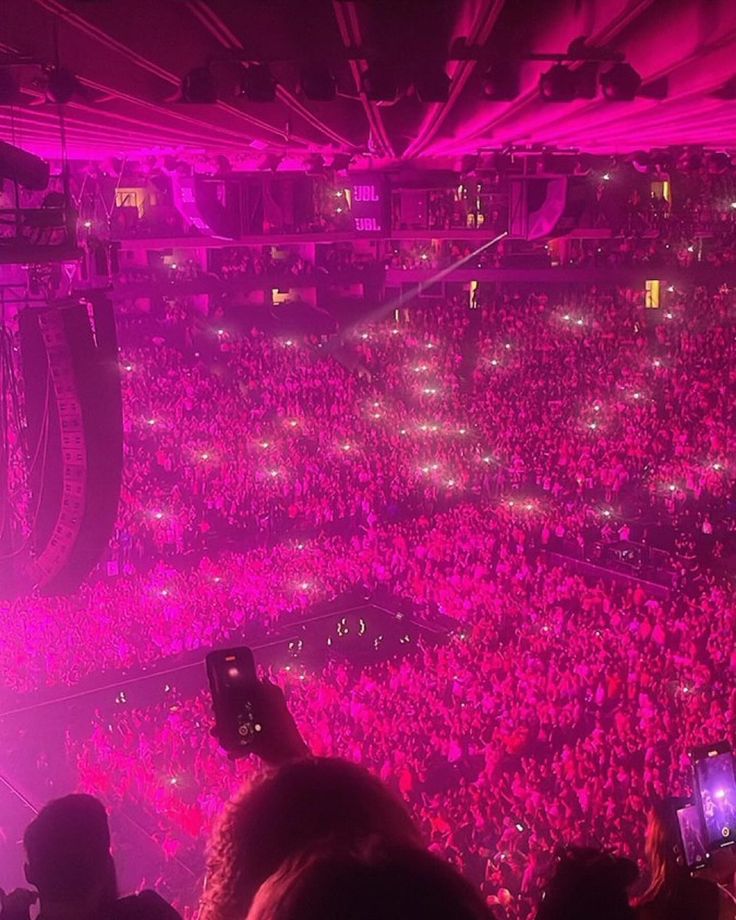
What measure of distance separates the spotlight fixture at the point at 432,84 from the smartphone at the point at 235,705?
2321mm

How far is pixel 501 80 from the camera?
354cm

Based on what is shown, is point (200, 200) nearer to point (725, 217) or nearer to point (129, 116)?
point (129, 116)

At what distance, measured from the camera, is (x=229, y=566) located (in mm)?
14703

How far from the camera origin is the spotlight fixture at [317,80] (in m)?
3.44

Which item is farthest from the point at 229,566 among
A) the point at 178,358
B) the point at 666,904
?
the point at 666,904

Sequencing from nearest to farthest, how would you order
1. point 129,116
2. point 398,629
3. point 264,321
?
point 129,116 → point 398,629 → point 264,321

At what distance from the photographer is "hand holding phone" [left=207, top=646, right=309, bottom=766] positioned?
1.97 m

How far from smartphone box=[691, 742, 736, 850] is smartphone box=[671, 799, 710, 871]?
1.0 inches

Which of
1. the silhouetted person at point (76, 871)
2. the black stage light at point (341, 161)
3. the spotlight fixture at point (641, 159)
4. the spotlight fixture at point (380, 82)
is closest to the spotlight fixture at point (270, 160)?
the black stage light at point (341, 161)

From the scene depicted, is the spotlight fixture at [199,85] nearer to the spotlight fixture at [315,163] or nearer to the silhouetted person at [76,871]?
the silhouetted person at [76,871]

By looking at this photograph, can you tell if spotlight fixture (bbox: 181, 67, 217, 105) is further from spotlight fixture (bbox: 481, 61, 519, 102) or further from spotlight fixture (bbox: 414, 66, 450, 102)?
spotlight fixture (bbox: 481, 61, 519, 102)

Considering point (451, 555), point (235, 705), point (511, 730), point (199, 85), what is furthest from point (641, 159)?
point (451, 555)

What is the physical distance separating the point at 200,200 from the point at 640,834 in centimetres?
690

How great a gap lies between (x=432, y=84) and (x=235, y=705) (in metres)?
2.50
